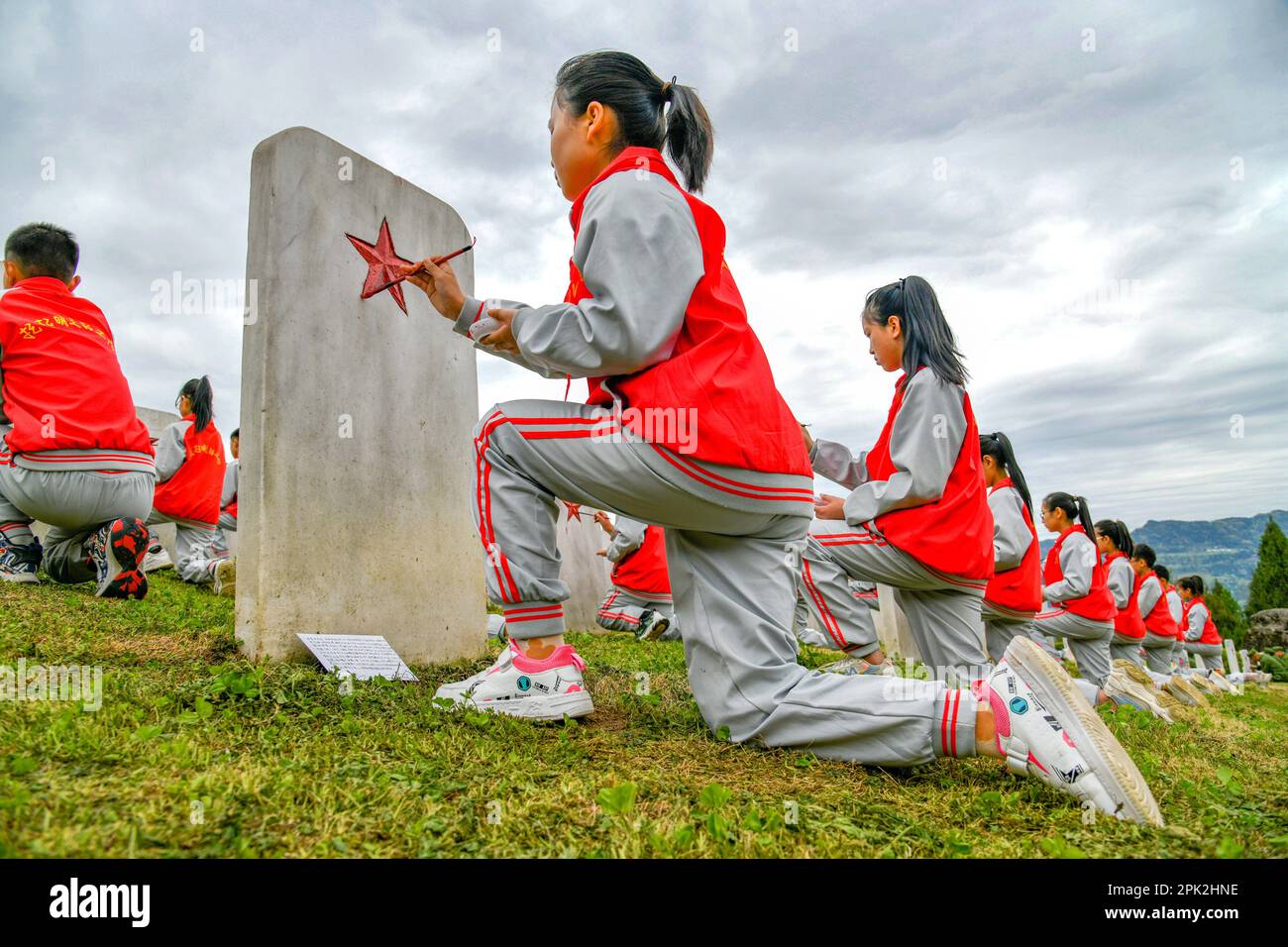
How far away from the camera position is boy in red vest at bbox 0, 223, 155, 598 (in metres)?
4.62

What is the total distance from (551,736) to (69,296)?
14.2 ft

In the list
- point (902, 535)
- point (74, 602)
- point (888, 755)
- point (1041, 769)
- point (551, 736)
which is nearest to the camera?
point (1041, 769)

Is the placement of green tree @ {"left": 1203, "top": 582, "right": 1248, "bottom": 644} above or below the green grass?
below

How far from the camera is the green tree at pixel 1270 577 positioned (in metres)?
21.1

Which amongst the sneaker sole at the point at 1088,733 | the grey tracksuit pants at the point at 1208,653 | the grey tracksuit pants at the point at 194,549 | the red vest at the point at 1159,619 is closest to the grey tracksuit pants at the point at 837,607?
the sneaker sole at the point at 1088,733

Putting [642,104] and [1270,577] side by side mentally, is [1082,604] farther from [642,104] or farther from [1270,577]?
[1270,577]

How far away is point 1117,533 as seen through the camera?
10.2 meters

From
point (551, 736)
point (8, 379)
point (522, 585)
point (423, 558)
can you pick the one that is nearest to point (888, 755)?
point (551, 736)

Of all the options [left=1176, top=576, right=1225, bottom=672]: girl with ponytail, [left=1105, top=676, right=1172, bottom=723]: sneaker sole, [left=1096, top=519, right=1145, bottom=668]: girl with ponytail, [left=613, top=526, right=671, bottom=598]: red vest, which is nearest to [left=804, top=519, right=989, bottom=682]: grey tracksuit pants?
[left=1105, top=676, right=1172, bottom=723]: sneaker sole

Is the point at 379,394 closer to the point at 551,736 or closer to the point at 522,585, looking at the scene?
the point at 522,585

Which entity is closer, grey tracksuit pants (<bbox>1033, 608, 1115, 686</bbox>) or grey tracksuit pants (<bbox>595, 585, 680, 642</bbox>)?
grey tracksuit pants (<bbox>595, 585, 680, 642</bbox>)

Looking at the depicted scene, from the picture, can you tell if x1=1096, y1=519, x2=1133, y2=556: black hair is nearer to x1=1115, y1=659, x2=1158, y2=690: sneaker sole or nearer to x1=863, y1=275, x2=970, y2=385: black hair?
x1=1115, y1=659, x2=1158, y2=690: sneaker sole

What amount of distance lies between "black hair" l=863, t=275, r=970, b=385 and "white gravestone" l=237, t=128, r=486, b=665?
79.9 inches

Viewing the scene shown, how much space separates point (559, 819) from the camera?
5.53 ft
